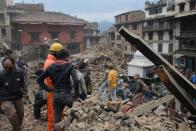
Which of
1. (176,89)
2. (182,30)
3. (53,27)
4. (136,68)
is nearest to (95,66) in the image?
(136,68)

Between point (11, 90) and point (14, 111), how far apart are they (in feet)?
1.63

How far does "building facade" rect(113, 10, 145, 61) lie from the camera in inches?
1908

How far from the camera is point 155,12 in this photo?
45.7 meters

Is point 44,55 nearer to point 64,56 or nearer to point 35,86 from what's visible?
point 35,86

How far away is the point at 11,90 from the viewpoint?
611cm

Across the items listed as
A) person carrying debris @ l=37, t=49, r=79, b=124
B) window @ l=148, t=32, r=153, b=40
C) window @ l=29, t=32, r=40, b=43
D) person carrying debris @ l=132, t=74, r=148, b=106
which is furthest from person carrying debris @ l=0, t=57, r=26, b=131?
window @ l=148, t=32, r=153, b=40

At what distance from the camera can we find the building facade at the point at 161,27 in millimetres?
40062

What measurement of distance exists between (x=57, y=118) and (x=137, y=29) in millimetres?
45249

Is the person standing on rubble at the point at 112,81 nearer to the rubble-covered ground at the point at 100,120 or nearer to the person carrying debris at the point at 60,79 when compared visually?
the rubble-covered ground at the point at 100,120

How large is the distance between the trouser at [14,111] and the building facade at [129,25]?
41.8m

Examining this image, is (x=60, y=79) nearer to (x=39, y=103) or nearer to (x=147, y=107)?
(x=39, y=103)

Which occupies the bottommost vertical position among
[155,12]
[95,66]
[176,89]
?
[95,66]

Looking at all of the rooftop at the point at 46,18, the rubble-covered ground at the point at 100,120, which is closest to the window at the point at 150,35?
the rooftop at the point at 46,18

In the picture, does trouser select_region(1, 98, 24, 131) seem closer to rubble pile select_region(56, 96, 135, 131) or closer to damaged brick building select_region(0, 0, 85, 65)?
rubble pile select_region(56, 96, 135, 131)
